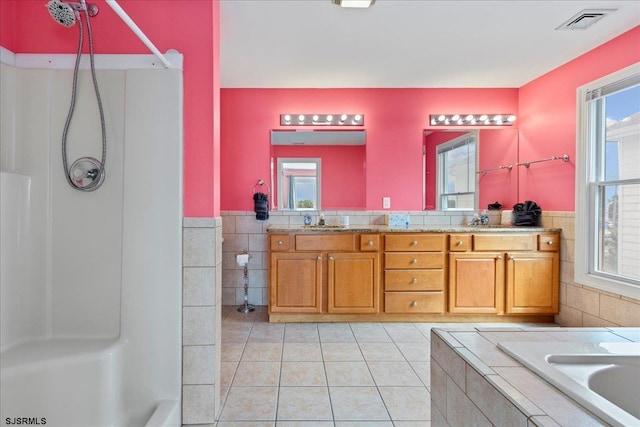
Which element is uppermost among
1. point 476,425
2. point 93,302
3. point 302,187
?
point 302,187

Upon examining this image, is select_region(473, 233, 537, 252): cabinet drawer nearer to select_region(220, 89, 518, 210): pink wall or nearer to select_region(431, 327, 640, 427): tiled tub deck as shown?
select_region(220, 89, 518, 210): pink wall

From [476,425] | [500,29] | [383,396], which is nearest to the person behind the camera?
[476,425]

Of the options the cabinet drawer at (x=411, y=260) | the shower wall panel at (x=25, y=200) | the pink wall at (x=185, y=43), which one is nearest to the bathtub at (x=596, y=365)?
the pink wall at (x=185, y=43)

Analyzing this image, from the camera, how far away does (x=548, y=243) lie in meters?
3.04

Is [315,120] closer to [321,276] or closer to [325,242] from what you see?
[325,242]

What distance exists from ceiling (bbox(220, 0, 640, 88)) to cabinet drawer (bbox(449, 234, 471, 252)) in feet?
5.15

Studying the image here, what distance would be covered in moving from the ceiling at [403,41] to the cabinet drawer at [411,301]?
6.86 feet

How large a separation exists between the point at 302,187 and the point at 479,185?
194 centimetres

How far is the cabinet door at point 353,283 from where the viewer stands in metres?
2.99

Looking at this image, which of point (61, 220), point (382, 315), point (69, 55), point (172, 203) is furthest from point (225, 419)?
point (69, 55)

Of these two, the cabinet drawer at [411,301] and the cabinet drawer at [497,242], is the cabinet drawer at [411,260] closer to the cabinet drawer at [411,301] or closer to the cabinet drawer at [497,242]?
the cabinet drawer at [411,301]

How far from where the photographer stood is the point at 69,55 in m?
1.69

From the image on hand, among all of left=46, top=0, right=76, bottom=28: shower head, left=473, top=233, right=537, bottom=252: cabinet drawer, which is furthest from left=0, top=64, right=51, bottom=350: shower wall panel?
left=473, top=233, right=537, bottom=252: cabinet drawer

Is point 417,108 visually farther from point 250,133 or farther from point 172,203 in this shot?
point 172,203
